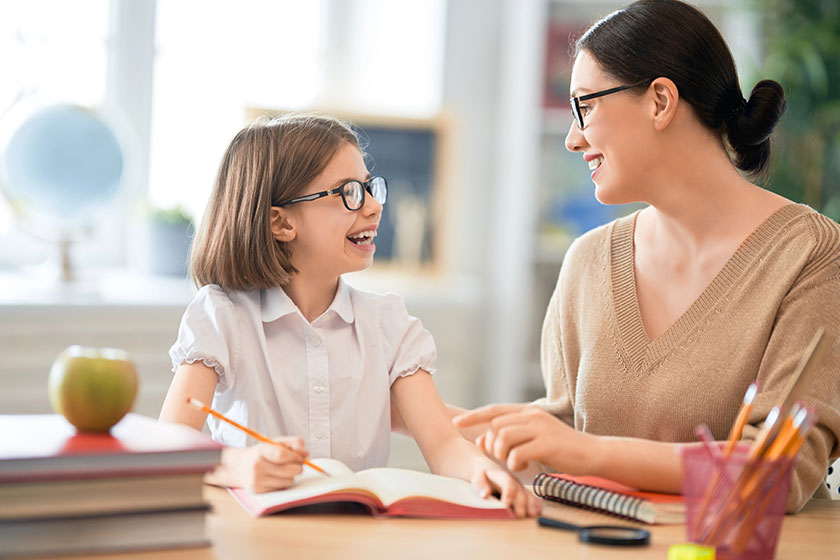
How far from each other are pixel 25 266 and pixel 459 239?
1.64 metres

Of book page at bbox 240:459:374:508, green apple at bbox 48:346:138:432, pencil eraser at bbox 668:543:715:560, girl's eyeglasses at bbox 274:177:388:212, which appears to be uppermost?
girl's eyeglasses at bbox 274:177:388:212

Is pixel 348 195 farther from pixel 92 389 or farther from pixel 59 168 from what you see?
pixel 59 168

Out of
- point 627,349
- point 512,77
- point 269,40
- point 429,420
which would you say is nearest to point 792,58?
point 512,77

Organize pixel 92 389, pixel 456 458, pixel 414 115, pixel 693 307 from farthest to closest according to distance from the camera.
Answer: pixel 414 115
pixel 693 307
pixel 456 458
pixel 92 389

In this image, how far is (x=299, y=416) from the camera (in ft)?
5.21

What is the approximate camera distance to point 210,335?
58.9 inches

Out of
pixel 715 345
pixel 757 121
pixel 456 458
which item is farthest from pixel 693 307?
pixel 456 458

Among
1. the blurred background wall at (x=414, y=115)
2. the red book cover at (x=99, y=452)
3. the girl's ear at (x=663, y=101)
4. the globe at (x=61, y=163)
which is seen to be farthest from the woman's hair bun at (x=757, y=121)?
the globe at (x=61, y=163)

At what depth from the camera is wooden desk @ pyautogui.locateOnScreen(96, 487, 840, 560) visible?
101 centimetres

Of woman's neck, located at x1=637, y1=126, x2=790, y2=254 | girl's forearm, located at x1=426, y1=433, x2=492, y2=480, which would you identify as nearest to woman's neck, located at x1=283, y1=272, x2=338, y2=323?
girl's forearm, located at x1=426, y1=433, x2=492, y2=480

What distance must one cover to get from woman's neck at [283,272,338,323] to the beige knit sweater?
45 cm

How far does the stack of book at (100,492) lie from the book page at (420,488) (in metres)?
0.27

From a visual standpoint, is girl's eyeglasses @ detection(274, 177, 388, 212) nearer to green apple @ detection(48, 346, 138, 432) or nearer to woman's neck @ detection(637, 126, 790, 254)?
woman's neck @ detection(637, 126, 790, 254)

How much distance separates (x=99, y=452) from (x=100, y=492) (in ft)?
0.14
